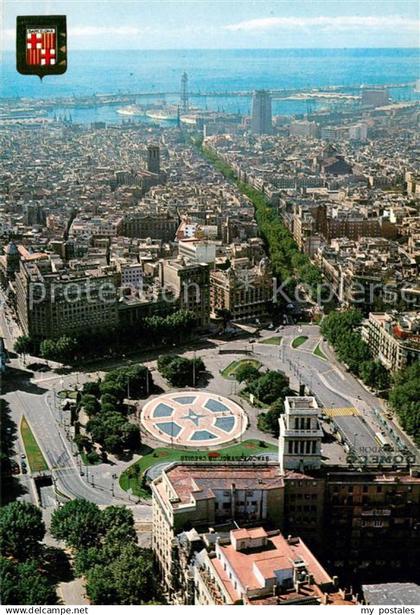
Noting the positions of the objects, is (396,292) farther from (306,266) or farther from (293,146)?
(293,146)

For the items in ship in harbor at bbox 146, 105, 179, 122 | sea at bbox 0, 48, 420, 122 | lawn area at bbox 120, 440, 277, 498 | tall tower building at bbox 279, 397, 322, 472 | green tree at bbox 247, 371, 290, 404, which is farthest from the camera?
ship in harbor at bbox 146, 105, 179, 122

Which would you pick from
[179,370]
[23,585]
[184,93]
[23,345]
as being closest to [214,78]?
[184,93]

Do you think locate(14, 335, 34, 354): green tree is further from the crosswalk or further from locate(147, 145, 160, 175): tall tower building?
locate(147, 145, 160, 175): tall tower building

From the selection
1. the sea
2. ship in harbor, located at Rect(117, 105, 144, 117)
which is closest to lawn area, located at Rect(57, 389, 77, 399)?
the sea

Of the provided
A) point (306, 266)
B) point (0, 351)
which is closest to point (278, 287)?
point (306, 266)

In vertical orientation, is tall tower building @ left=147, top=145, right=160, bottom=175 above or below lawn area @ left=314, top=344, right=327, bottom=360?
above

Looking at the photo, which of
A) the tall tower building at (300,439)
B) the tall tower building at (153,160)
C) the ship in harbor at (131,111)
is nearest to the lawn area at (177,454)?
the tall tower building at (300,439)

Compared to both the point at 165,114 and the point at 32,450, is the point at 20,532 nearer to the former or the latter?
the point at 32,450
